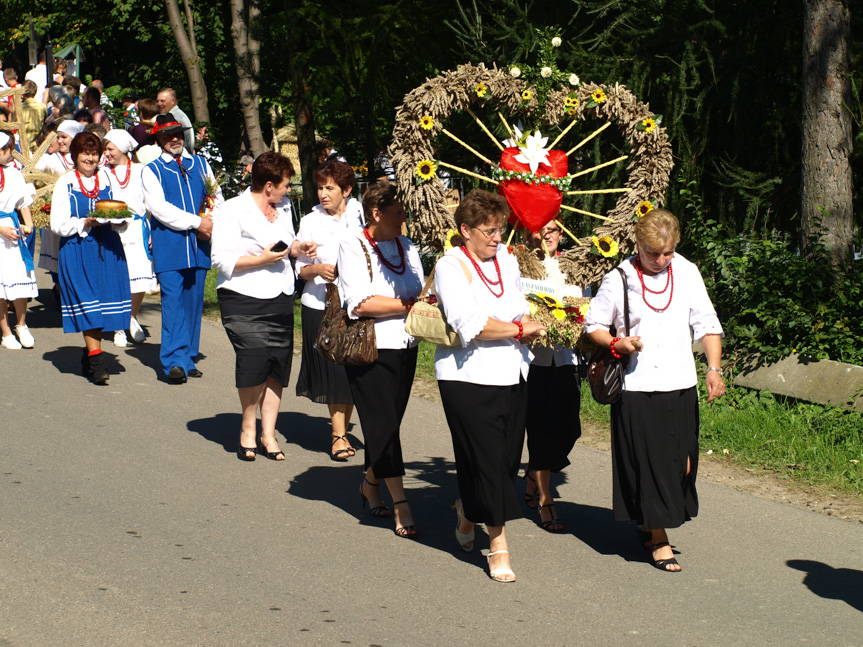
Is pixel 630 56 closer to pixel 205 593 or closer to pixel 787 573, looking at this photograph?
pixel 787 573

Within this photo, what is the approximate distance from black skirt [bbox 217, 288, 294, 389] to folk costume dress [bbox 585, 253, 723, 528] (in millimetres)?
2685

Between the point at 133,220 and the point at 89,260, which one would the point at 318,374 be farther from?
the point at 133,220

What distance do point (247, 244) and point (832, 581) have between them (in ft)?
13.7

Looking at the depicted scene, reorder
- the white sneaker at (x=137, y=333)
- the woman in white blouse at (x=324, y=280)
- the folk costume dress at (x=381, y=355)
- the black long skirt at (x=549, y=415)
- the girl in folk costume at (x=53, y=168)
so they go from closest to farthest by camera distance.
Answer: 1. the folk costume dress at (x=381, y=355)
2. the black long skirt at (x=549, y=415)
3. the woman in white blouse at (x=324, y=280)
4. the white sneaker at (x=137, y=333)
5. the girl in folk costume at (x=53, y=168)

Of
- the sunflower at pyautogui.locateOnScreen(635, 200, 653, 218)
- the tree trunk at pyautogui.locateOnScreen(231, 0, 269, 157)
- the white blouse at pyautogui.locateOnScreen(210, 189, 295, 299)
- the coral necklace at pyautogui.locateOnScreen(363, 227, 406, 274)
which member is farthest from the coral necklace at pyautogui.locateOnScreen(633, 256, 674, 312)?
the tree trunk at pyautogui.locateOnScreen(231, 0, 269, 157)

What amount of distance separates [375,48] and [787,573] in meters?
7.99

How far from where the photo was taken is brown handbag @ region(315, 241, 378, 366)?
5711 mm

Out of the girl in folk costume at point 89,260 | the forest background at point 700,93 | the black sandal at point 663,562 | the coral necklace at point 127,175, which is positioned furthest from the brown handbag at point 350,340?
the coral necklace at point 127,175

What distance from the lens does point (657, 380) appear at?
17.4 ft

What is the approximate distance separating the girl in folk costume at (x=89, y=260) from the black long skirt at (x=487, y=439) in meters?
4.97

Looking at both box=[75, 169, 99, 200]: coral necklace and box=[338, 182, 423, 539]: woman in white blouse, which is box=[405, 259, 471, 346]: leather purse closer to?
box=[338, 182, 423, 539]: woman in white blouse

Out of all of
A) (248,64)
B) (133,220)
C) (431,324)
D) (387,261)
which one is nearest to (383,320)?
(387,261)

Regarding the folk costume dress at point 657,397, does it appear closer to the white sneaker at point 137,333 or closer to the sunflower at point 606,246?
the sunflower at point 606,246

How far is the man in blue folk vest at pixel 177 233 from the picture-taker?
30.4ft
